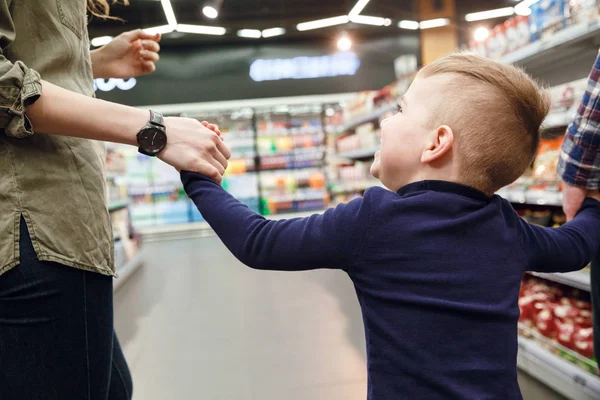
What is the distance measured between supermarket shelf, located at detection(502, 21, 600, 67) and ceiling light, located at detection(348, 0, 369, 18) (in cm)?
528

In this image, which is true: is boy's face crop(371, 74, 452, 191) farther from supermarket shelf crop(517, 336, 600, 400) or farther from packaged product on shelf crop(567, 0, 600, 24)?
supermarket shelf crop(517, 336, 600, 400)

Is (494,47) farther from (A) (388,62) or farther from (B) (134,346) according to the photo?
(A) (388,62)

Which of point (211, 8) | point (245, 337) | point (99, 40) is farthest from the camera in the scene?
point (99, 40)

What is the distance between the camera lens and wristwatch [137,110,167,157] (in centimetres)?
73

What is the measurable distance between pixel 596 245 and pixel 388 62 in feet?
25.8

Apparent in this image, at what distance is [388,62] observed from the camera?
8.18m

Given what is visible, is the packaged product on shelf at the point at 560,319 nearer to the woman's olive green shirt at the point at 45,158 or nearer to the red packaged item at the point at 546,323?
the red packaged item at the point at 546,323

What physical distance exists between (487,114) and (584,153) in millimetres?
580

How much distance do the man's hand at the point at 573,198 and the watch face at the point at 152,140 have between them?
1048mm

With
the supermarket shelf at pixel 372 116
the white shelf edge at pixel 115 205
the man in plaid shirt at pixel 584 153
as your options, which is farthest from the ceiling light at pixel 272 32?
the man in plaid shirt at pixel 584 153

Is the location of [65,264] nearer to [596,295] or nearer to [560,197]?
[596,295]

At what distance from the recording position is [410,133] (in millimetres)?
767

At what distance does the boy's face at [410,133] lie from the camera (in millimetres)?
756

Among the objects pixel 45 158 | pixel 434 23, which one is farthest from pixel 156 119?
pixel 434 23
